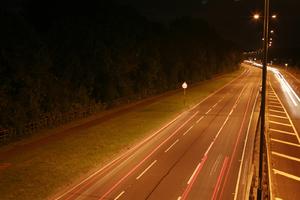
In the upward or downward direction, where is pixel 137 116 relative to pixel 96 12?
downward

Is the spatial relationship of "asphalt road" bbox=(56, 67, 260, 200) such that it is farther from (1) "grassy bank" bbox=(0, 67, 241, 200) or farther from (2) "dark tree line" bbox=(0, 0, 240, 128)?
(2) "dark tree line" bbox=(0, 0, 240, 128)

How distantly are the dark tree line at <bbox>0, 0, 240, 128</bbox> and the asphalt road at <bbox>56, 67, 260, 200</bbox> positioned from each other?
40.9 ft

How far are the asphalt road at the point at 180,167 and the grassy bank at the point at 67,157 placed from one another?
115 cm

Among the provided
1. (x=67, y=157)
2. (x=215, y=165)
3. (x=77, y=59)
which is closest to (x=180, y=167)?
(x=215, y=165)

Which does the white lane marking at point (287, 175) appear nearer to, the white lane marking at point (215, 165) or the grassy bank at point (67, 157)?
the white lane marking at point (215, 165)

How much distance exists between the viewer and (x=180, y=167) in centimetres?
2823

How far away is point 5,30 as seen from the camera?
37.2 m

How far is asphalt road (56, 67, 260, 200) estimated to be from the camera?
23219 millimetres

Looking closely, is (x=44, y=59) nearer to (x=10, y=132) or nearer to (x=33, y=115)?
(x=33, y=115)

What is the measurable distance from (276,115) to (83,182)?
34581 mm

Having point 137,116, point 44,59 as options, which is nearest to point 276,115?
point 137,116

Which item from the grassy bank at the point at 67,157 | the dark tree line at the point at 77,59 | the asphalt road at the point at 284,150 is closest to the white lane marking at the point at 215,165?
A: the asphalt road at the point at 284,150

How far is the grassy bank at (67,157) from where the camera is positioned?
2361cm

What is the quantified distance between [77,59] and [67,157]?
2396cm
